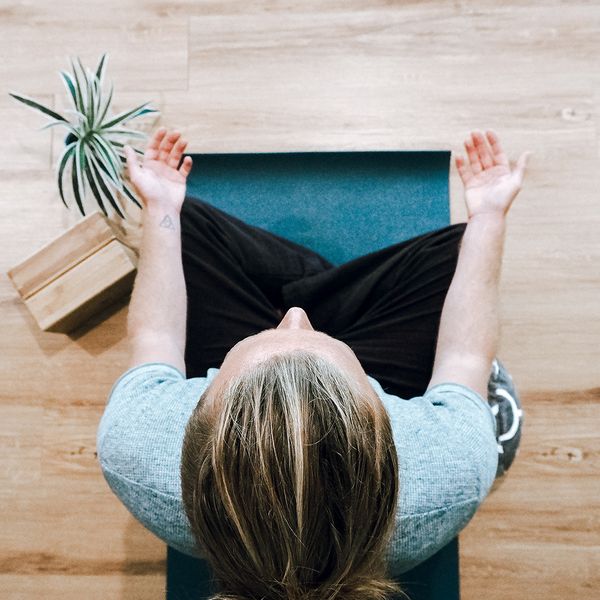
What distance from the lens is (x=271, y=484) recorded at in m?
0.69

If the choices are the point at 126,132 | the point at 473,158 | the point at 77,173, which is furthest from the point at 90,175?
the point at 473,158

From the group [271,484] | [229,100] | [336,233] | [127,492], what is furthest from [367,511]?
[229,100]

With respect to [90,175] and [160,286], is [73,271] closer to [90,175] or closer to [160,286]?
[90,175]

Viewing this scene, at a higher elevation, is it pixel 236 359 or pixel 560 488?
pixel 236 359

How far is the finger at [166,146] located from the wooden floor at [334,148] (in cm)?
27

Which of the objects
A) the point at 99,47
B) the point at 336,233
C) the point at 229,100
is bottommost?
the point at 336,233

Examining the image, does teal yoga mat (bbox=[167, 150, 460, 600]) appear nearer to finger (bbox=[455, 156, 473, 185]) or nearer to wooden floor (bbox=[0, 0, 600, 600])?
wooden floor (bbox=[0, 0, 600, 600])

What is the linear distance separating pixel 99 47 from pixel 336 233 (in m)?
0.78

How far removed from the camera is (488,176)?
1.23m

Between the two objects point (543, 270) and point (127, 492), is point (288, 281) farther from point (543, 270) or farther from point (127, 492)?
point (543, 270)

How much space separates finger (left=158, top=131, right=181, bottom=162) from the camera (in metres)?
1.24

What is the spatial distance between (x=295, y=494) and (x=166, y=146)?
0.82 metres

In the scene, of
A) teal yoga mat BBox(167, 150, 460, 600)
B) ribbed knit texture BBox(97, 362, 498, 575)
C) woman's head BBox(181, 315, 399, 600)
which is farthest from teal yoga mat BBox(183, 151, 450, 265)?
woman's head BBox(181, 315, 399, 600)

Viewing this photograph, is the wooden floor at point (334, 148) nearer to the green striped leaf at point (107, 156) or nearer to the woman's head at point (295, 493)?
the green striped leaf at point (107, 156)
